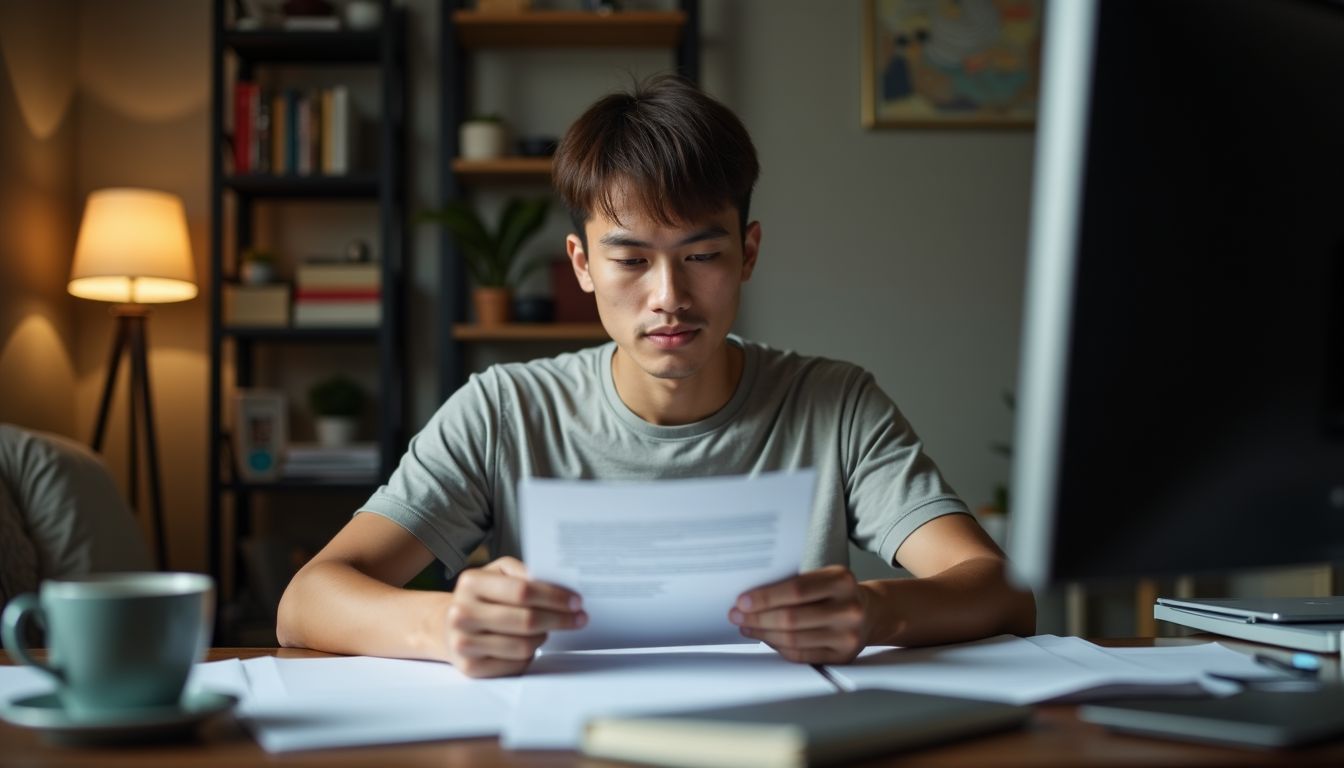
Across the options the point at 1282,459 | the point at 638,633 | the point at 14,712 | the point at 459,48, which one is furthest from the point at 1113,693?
the point at 459,48

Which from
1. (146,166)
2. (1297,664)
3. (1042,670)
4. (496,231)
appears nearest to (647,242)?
(1042,670)

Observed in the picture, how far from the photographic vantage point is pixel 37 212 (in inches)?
123

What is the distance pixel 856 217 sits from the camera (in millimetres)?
3418

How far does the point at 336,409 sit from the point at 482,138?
0.81 metres

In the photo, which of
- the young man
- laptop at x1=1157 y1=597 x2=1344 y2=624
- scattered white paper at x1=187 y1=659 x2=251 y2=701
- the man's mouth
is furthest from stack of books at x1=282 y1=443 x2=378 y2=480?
laptop at x1=1157 y1=597 x2=1344 y2=624

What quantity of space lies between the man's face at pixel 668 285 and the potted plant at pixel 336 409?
6.22ft

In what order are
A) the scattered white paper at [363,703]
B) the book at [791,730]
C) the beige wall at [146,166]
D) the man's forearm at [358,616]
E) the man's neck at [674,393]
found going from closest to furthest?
the book at [791,730], the scattered white paper at [363,703], the man's forearm at [358,616], the man's neck at [674,393], the beige wall at [146,166]

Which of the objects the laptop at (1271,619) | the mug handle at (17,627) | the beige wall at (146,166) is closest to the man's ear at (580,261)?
the laptop at (1271,619)

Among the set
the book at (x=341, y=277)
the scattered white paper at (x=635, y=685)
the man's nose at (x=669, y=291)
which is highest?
the man's nose at (x=669, y=291)

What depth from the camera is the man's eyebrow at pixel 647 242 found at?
4.55ft

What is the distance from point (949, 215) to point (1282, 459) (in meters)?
2.79

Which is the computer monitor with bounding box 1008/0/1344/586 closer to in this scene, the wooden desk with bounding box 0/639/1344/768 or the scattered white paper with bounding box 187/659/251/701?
the wooden desk with bounding box 0/639/1344/768

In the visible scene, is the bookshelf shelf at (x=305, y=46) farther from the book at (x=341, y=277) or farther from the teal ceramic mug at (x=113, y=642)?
the teal ceramic mug at (x=113, y=642)

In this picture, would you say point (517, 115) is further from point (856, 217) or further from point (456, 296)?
point (856, 217)
